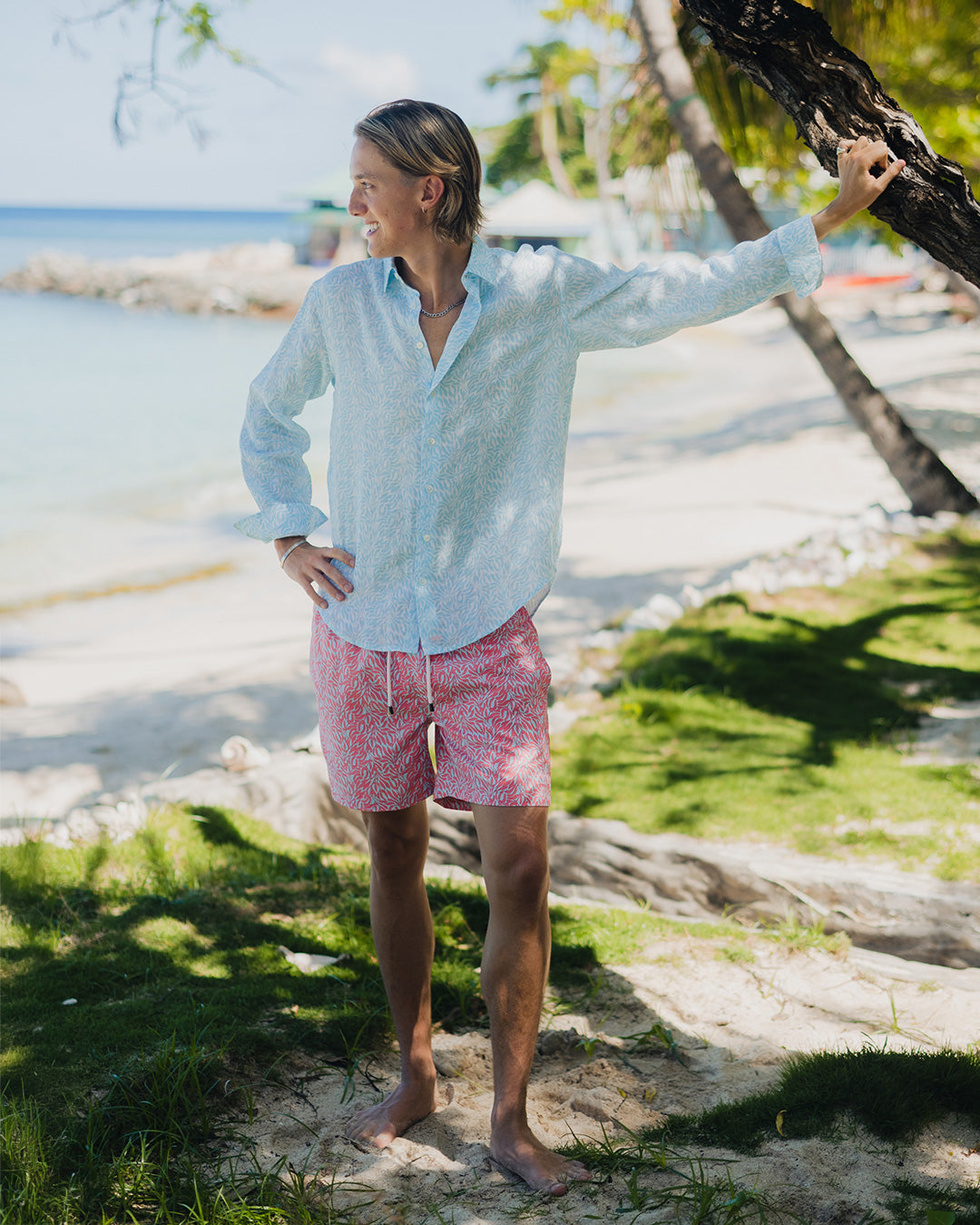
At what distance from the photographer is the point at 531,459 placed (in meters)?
2.25

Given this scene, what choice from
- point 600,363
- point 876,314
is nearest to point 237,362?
point 600,363

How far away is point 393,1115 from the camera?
7.90 feet

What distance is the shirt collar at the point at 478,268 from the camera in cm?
218

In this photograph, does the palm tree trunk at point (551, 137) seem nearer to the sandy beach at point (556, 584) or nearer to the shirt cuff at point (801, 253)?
the sandy beach at point (556, 584)

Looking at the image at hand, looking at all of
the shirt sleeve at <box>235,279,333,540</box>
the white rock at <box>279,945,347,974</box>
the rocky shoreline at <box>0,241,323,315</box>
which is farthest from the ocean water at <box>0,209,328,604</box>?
the shirt sleeve at <box>235,279,333,540</box>

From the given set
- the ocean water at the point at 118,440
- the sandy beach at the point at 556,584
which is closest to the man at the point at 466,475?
the sandy beach at the point at 556,584

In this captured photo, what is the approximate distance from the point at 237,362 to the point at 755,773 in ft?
86.5

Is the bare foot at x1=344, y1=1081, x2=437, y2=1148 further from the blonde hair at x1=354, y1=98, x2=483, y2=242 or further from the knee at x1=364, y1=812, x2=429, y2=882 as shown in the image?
the blonde hair at x1=354, y1=98, x2=483, y2=242

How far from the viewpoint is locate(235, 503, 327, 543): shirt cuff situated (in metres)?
2.41

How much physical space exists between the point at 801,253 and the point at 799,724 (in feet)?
10.9

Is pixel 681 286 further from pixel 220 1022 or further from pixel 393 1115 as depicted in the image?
pixel 220 1022

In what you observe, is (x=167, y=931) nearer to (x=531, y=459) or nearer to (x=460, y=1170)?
(x=460, y=1170)

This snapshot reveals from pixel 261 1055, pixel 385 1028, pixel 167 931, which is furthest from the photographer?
pixel 167 931

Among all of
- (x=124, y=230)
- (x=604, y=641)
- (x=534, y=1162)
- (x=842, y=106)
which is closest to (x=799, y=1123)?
(x=534, y=1162)
